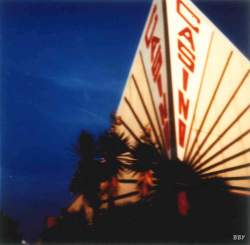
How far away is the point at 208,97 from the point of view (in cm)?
1542

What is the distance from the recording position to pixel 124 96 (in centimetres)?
1853

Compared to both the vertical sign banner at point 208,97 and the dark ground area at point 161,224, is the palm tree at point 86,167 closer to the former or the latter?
the dark ground area at point 161,224

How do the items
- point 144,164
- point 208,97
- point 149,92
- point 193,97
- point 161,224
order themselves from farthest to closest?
point 149,92 < point 208,97 < point 193,97 < point 144,164 < point 161,224

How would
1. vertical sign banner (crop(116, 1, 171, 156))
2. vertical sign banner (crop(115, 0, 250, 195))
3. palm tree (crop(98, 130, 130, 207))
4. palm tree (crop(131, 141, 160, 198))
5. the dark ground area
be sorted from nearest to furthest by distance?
the dark ground area → palm tree (crop(131, 141, 160, 198)) → palm tree (crop(98, 130, 130, 207)) → vertical sign banner (crop(115, 0, 250, 195)) → vertical sign banner (crop(116, 1, 171, 156))

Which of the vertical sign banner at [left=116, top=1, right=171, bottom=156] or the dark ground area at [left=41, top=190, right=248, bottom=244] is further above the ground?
the vertical sign banner at [left=116, top=1, right=171, bottom=156]

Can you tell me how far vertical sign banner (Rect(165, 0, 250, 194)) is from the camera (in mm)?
14023

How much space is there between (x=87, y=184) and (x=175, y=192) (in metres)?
3.24

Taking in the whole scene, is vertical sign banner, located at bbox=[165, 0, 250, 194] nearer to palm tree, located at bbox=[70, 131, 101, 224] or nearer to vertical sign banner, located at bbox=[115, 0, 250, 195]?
vertical sign banner, located at bbox=[115, 0, 250, 195]

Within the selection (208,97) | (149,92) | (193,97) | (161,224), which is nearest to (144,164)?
(161,224)

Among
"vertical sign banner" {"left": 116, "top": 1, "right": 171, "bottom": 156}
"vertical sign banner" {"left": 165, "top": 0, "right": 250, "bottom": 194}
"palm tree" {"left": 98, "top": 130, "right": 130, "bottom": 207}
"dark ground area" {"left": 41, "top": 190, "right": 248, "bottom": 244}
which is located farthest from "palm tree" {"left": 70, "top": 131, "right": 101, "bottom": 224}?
"vertical sign banner" {"left": 165, "top": 0, "right": 250, "bottom": 194}

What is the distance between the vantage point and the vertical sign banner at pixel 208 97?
14.0 metres

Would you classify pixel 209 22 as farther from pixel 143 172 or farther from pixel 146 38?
pixel 143 172

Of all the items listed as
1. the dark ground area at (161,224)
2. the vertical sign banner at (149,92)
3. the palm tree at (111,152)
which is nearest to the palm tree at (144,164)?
the palm tree at (111,152)

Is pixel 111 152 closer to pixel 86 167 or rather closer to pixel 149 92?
pixel 86 167
